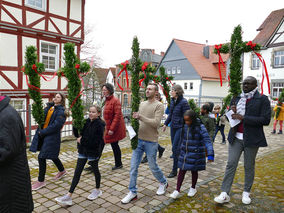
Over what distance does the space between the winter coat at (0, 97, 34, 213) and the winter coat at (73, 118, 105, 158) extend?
1476mm

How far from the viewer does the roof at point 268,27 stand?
25266mm

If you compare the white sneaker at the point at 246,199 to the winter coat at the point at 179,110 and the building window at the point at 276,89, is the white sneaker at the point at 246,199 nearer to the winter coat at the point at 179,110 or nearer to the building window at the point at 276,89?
the winter coat at the point at 179,110

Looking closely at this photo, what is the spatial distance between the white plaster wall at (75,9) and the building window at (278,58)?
20477 millimetres

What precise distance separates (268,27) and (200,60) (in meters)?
10.1

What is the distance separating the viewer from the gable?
33.3 metres

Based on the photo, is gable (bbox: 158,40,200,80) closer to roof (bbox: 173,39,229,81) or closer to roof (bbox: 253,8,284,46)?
roof (bbox: 173,39,229,81)

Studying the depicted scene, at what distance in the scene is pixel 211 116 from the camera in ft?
19.9

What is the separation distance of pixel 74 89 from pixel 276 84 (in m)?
25.7

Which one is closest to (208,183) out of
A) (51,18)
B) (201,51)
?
(51,18)

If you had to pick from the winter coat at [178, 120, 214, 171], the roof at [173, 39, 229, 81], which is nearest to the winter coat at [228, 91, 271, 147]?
the winter coat at [178, 120, 214, 171]

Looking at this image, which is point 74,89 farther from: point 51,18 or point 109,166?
point 51,18

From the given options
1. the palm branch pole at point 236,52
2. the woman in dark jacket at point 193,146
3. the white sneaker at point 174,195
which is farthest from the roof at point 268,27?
the white sneaker at point 174,195

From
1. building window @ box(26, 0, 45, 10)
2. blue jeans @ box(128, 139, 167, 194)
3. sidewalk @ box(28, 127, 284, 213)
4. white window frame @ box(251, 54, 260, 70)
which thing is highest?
building window @ box(26, 0, 45, 10)

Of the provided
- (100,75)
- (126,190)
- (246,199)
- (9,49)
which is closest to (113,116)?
(126,190)
